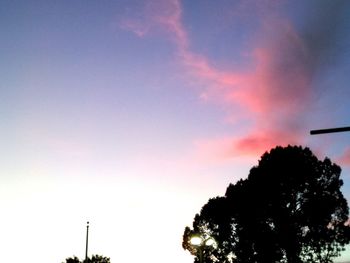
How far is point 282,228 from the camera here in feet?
138

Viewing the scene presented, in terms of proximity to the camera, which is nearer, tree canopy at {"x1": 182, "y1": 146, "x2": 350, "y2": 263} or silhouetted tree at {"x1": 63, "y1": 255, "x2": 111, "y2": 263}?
tree canopy at {"x1": 182, "y1": 146, "x2": 350, "y2": 263}

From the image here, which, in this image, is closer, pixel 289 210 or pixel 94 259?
pixel 289 210

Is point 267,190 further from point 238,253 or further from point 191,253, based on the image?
point 191,253

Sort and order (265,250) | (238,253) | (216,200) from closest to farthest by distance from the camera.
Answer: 1. (265,250)
2. (238,253)
3. (216,200)

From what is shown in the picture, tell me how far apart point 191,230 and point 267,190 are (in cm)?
1409

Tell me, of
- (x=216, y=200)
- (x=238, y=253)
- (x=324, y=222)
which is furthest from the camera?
(x=216, y=200)

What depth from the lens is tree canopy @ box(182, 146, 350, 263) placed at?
4106cm

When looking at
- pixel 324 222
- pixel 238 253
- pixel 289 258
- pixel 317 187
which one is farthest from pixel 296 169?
pixel 238 253

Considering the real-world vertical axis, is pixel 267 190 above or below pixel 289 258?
above

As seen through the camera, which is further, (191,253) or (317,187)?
(191,253)

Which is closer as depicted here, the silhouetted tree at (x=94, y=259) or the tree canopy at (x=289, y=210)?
the tree canopy at (x=289, y=210)

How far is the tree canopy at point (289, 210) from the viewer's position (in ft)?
135

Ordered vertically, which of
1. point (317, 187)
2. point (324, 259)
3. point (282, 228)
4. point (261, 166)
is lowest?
point (324, 259)

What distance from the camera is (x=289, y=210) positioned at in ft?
139
